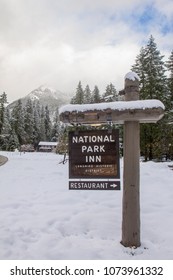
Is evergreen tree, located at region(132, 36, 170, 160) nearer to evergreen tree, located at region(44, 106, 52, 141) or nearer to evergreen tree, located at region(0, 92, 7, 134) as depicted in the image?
evergreen tree, located at region(0, 92, 7, 134)

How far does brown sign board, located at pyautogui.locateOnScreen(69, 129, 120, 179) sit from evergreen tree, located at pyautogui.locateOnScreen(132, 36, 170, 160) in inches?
873

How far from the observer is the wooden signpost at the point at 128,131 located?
5.51m

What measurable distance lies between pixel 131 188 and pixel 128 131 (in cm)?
100

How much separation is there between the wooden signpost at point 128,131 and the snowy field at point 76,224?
415mm

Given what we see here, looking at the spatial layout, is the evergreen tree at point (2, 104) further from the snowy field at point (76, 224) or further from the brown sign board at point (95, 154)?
the brown sign board at point (95, 154)

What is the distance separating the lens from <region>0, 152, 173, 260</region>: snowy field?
213 inches

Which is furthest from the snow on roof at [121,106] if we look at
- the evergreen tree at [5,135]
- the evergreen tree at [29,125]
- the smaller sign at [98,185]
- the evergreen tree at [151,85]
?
the evergreen tree at [29,125]

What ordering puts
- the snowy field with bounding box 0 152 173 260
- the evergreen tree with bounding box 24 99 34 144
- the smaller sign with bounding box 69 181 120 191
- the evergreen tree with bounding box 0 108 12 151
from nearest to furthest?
the snowy field with bounding box 0 152 173 260 < the smaller sign with bounding box 69 181 120 191 < the evergreen tree with bounding box 0 108 12 151 < the evergreen tree with bounding box 24 99 34 144

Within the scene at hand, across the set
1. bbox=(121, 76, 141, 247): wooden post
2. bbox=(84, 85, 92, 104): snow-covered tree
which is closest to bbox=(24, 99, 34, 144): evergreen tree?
bbox=(84, 85, 92, 104): snow-covered tree

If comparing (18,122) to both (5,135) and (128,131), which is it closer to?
(5,135)

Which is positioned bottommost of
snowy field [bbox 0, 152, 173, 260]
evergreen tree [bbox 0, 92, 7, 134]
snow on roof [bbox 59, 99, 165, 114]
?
snowy field [bbox 0, 152, 173, 260]

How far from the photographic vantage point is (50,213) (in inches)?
299
